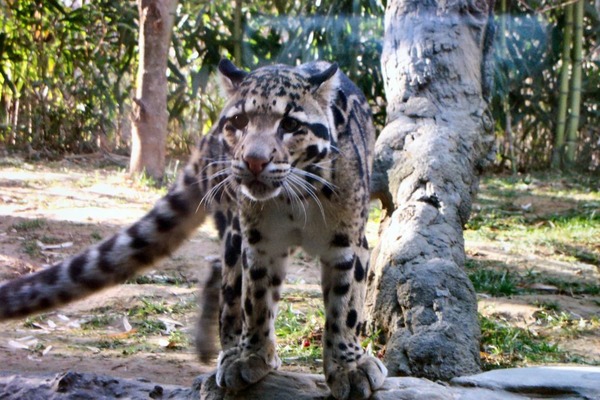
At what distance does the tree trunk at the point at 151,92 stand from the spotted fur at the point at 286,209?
20.4 feet

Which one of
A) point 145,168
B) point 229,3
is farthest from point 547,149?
point 145,168

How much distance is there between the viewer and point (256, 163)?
9.58 ft

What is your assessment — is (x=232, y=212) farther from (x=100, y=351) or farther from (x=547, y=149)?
(x=547, y=149)

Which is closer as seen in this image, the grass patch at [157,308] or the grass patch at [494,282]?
the grass patch at [157,308]

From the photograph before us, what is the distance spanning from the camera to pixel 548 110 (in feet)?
44.0

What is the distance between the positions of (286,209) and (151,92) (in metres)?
7.04

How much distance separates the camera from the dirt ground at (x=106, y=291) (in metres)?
4.80

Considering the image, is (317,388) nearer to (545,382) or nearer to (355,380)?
(355,380)

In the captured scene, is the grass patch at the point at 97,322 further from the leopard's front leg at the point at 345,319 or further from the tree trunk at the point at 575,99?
the tree trunk at the point at 575,99

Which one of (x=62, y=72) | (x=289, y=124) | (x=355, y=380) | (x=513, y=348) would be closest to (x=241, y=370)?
(x=355, y=380)

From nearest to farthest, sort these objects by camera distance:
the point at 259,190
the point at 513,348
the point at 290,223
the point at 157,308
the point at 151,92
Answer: the point at 259,190 → the point at 290,223 → the point at 513,348 → the point at 157,308 → the point at 151,92

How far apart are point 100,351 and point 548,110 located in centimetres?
1023

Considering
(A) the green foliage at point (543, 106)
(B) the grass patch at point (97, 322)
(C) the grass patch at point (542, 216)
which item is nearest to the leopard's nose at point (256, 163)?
(B) the grass patch at point (97, 322)

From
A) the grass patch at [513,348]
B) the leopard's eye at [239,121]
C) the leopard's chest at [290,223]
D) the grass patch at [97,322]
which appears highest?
the leopard's eye at [239,121]
